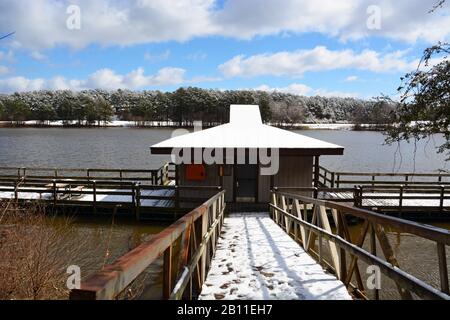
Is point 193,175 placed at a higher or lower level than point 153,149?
lower

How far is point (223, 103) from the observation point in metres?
95.6

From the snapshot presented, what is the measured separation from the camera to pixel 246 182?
1458 cm

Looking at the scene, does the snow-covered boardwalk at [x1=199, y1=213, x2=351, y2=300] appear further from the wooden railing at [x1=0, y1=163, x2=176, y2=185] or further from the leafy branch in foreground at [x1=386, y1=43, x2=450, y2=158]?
the wooden railing at [x1=0, y1=163, x2=176, y2=185]

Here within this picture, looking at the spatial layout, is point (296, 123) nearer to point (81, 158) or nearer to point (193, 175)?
point (81, 158)

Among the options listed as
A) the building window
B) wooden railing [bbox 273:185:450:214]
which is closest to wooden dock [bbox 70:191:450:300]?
wooden railing [bbox 273:185:450:214]

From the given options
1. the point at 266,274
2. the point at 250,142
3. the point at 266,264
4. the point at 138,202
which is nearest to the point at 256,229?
the point at 266,264

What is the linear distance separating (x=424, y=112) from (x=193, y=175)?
10145 millimetres
